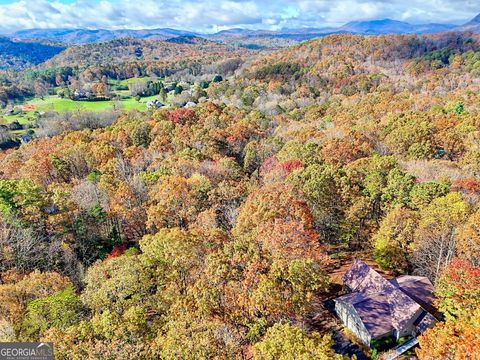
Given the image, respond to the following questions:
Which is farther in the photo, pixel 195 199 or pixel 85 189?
pixel 85 189

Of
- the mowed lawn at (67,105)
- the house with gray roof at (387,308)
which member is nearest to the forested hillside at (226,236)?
the house with gray roof at (387,308)

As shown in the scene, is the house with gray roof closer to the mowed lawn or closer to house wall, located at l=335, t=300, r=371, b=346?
house wall, located at l=335, t=300, r=371, b=346

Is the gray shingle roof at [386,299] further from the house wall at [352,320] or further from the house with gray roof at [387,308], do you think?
the house wall at [352,320]

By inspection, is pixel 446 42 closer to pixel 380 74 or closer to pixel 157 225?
pixel 380 74

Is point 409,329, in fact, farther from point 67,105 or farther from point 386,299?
point 67,105

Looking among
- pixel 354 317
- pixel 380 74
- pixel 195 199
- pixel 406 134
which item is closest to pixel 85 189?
pixel 195 199

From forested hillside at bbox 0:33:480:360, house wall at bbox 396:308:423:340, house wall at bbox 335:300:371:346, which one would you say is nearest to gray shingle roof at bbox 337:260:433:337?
house wall at bbox 396:308:423:340
